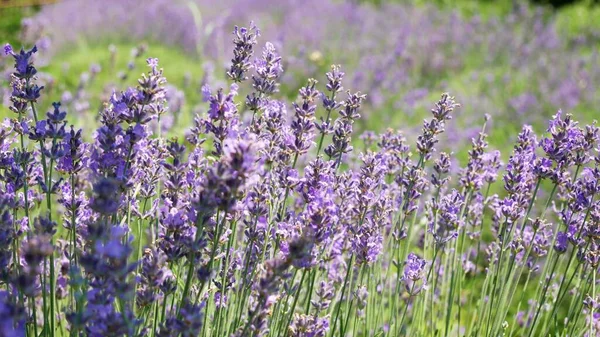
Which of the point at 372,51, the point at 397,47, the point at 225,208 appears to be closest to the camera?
the point at 225,208

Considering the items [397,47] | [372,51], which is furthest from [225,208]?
[372,51]

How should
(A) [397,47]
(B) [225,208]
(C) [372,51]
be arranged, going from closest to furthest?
(B) [225,208]
(A) [397,47]
(C) [372,51]

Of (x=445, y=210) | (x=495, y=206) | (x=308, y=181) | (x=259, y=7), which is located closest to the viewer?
(x=308, y=181)

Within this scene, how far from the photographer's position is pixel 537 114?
6926 mm

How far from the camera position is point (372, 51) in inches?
360

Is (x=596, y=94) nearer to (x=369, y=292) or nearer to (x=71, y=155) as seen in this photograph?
(x=369, y=292)

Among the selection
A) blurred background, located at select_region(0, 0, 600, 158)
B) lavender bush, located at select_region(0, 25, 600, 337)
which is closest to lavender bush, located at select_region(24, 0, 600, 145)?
blurred background, located at select_region(0, 0, 600, 158)

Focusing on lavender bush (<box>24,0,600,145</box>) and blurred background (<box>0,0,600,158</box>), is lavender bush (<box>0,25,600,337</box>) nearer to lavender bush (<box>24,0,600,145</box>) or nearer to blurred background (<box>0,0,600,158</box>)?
blurred background (<box>0,0,600,158</box>)

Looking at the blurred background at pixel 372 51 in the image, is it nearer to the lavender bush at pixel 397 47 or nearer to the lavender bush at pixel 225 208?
the lavender bush at pixel 397 47

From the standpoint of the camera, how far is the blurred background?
6.89m

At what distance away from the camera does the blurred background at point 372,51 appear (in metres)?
6.89

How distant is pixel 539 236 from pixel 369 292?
0.66m

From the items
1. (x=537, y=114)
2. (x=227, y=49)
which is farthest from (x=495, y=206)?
(x=227, y=49)

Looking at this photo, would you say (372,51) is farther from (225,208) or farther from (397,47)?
(225,208)
